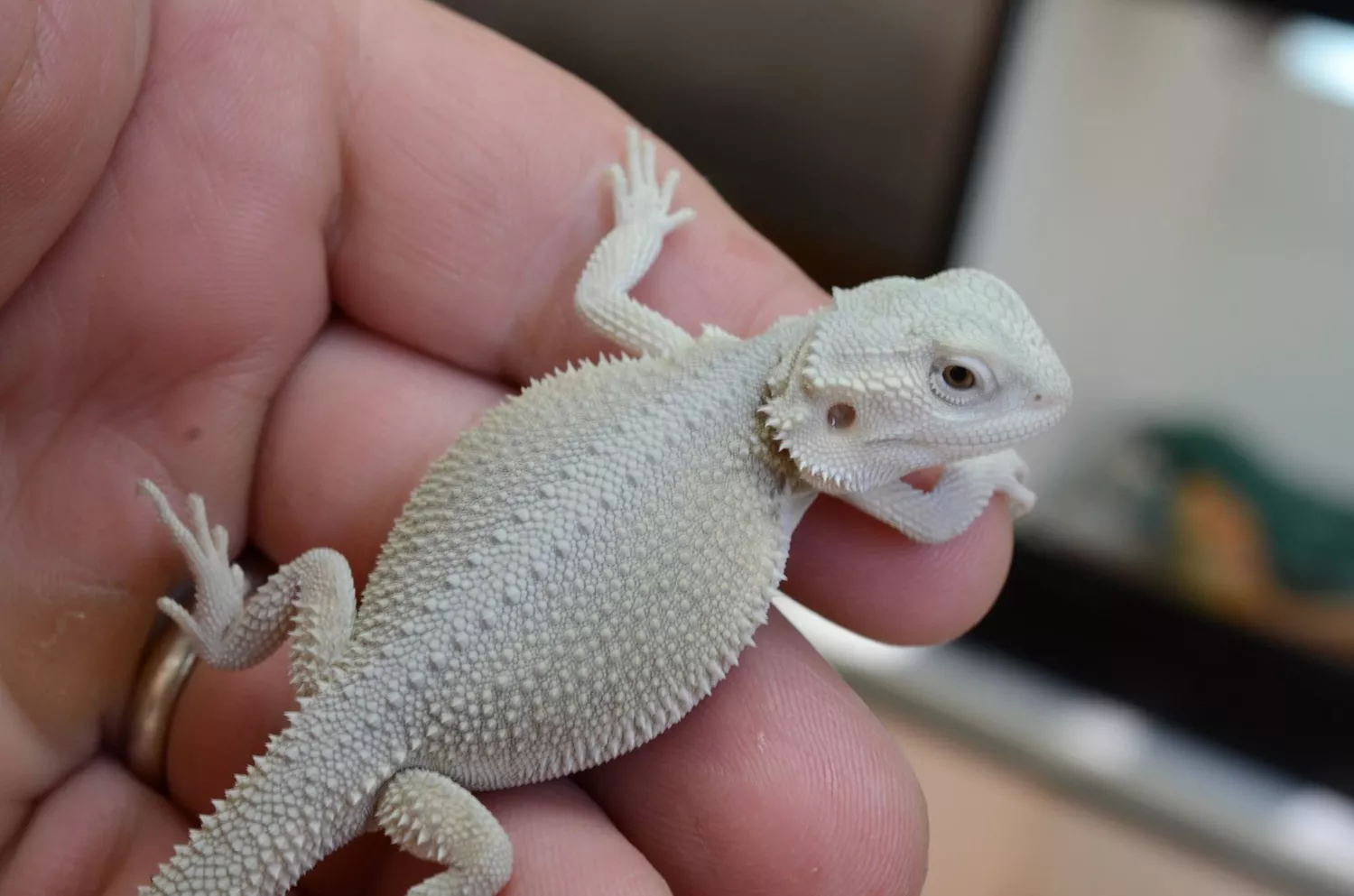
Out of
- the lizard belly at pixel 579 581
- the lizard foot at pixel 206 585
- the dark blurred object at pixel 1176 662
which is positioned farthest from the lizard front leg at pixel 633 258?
the dark blurred object at pixel 1176 662

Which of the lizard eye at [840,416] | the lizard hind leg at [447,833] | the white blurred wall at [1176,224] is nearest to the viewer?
the lizard hind leg at [447,833]

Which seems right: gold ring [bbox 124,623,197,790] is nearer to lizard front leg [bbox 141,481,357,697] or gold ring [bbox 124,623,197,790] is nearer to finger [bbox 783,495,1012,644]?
lizard front leg [bbox 141,481,357,697]

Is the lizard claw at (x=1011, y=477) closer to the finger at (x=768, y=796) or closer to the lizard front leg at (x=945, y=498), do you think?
the lizard front leg at (x=945, y=498)

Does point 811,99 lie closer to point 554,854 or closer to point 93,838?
point 554,854

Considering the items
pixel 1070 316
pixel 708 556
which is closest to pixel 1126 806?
pixel 1070 316

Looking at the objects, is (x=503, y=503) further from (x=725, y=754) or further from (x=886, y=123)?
(x=886, y=123)

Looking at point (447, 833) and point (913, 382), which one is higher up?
point (913, 382)

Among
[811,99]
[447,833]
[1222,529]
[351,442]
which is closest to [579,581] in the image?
[447,833]
